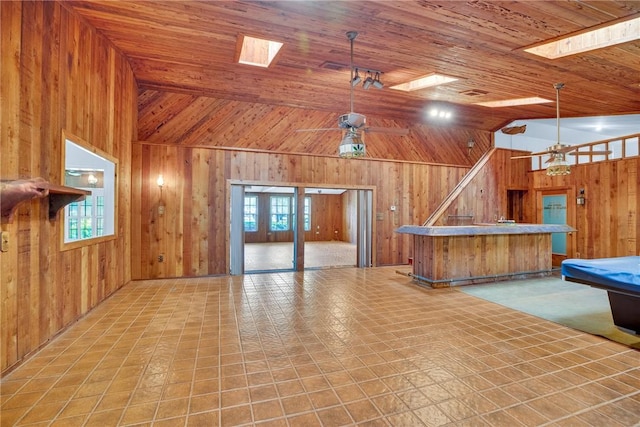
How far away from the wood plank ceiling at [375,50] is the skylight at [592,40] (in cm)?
14

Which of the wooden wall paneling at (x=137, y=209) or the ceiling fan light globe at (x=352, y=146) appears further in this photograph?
the wooden wall paneling at (x=137, y=209)

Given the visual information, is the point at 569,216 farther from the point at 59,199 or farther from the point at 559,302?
the point at 59,199

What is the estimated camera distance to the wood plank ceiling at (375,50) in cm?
333

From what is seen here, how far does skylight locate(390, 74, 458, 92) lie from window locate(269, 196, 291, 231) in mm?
8473

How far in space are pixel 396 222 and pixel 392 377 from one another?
18.3ft

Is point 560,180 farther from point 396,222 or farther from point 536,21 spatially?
point 536,21

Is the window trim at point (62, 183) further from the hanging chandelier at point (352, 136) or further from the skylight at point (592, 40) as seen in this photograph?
the skylight at point (592, 40)

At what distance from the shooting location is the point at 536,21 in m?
3.45

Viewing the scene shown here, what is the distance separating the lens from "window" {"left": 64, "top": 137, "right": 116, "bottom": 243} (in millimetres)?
3642

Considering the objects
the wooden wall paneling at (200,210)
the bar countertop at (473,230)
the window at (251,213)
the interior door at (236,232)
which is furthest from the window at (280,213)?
the bar countertop at (473,230)

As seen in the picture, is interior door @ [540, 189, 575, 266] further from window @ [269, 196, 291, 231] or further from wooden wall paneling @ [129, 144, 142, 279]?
wooden wall paneling @ [129, 144, 142, 279]

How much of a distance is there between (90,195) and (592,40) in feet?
21.9

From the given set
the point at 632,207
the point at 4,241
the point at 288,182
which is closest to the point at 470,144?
the point at 632,207

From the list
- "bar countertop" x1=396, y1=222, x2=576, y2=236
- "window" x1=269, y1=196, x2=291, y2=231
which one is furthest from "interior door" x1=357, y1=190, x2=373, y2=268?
"window" x1=269, y1=196, x2=291, y2=231
